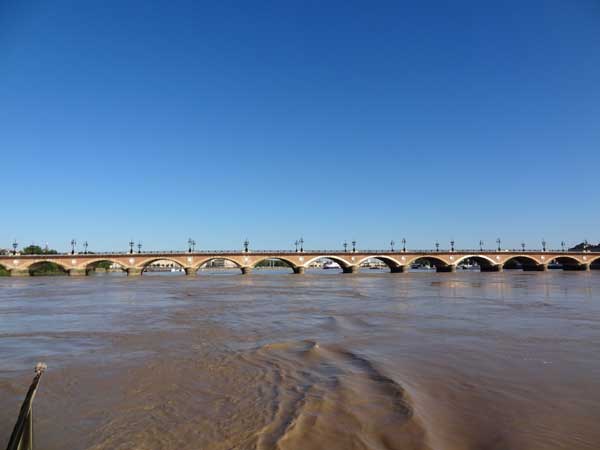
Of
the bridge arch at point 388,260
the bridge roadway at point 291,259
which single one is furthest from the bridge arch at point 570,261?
the bridge arch at point 388,260

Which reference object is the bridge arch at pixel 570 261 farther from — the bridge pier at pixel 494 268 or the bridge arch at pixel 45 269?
the bridge arch at pixel 45 269

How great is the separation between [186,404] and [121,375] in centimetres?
274

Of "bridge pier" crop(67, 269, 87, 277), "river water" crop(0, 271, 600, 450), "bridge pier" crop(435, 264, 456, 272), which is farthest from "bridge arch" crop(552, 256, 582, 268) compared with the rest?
"bridge pier" crop(67, 269, 87, 277)

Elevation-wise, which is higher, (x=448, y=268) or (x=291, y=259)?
(x=291, y=259)

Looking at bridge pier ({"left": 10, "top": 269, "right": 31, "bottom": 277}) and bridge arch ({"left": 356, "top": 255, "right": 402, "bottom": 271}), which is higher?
bridge arch ({"left": 356, "top": 255, "right": 402, "bottom": 271})

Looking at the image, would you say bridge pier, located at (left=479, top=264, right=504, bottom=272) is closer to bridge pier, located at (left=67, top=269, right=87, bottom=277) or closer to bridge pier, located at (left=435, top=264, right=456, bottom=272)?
bridge pier, located at (left=435, top=264, right=456, bottom=272)

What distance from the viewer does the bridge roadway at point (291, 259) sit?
259 feet

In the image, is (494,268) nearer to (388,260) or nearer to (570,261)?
(570,261)

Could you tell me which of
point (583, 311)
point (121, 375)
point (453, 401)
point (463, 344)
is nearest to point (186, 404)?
point (121, 375)

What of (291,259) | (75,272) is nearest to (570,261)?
(291,259)

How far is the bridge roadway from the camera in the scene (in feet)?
259

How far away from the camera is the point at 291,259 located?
8862 centimetres

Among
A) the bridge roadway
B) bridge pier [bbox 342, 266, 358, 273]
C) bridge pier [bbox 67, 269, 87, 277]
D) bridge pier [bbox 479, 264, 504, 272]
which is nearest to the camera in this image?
the bridge roadway

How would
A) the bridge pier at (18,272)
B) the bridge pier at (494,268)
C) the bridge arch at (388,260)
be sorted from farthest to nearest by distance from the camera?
1. the bridge pier at (494,268)
2. the bridge arch at (388,260)
3. the bridge pier at (18,272)
